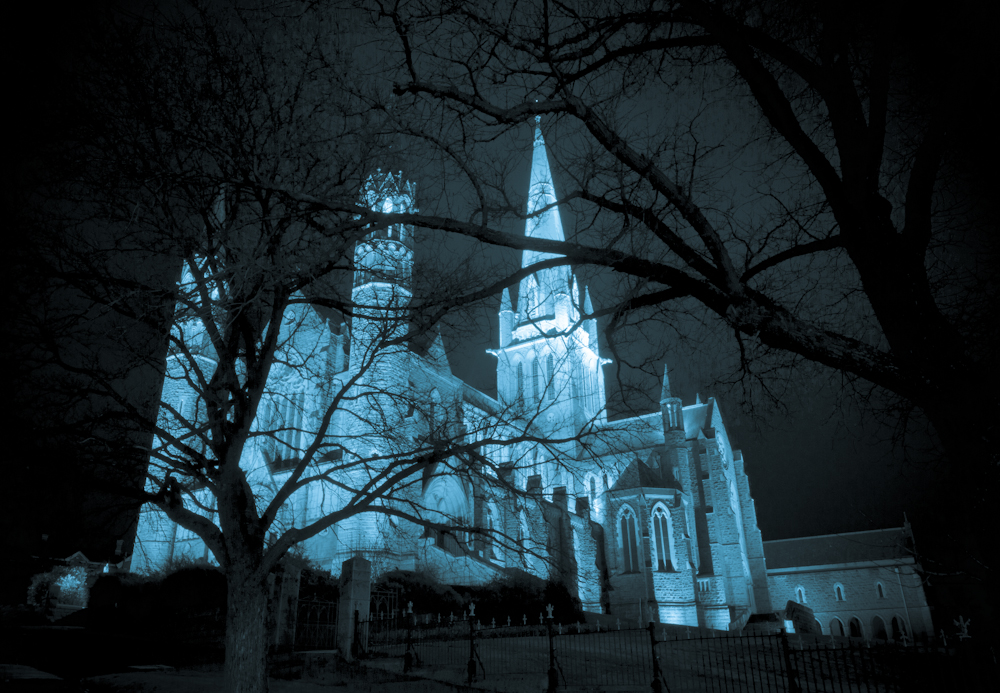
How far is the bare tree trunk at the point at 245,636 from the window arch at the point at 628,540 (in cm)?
3374

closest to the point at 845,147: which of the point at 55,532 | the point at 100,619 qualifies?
the point at 55,532

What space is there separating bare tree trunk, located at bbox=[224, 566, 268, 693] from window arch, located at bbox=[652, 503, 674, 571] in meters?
33.7

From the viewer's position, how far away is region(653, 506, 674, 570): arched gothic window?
38.2 m

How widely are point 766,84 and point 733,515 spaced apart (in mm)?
44041

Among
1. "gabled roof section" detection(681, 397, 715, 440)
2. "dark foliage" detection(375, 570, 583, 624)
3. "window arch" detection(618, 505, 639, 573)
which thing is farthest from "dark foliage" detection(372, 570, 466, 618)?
"gabled roof section" detection(681, 397, 715, 440)

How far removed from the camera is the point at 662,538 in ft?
128

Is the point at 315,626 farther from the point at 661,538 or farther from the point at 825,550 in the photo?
the point at 825,550

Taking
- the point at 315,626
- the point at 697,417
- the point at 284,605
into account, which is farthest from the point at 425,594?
the point at 697,417

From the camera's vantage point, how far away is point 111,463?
8727 mm

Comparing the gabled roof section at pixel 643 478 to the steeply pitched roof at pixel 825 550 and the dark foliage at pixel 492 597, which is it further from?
the steeply pitched roof at pixel 825 550

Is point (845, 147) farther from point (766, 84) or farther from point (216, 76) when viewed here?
point (216, 76)

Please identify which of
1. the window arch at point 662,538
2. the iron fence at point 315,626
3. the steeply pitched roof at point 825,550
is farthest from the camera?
the steeply pitched roof at point 825,550

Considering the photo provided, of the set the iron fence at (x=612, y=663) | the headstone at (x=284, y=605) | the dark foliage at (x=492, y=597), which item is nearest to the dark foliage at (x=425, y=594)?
the dark foliage at (x=492, y=597)

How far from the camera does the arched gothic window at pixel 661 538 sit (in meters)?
38.2
